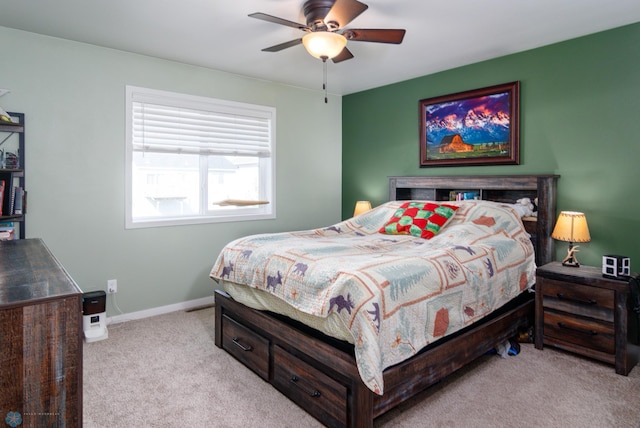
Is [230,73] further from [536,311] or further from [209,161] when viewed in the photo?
[536,311]

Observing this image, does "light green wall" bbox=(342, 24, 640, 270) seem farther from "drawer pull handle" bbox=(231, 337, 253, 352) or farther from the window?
"drawer pull handle" bbox=(231, 337, 253, 352)

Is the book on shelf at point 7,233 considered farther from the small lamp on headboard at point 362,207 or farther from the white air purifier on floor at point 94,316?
the small lamp on headboard at point 362,207

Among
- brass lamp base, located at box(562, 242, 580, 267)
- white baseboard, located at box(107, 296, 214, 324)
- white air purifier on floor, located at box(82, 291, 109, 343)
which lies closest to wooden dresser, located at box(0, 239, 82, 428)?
white air purifier on floor, located at box(82, 291, 109, 343)

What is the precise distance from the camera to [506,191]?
3.56m

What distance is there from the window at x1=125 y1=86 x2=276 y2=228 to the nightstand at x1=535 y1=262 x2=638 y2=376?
2828 mm

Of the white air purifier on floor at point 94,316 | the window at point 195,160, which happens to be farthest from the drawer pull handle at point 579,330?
the white air purifier on floor at point 94,316

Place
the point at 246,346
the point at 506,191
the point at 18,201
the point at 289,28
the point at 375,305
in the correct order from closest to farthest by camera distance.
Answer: the point at 375,305 < the point at 246,346 < the point at 18,201 < the point at 289,28 < the point at 506,191

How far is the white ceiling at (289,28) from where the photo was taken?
251 centimetres

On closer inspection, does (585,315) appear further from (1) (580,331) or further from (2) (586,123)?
(2) (586,123)

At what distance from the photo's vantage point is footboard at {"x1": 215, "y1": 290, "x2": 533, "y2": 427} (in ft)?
5.91

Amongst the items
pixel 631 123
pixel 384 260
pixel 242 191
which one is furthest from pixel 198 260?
pixel 631 123

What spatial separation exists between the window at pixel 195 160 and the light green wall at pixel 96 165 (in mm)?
94

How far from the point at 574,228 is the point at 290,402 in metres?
2.33

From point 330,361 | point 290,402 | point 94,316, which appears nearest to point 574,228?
point 330,361
